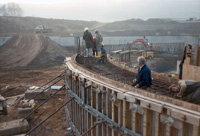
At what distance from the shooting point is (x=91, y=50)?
13391 millimetres

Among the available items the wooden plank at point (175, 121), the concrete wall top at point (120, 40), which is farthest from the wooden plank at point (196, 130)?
the concrete wall top at point (120, 40)

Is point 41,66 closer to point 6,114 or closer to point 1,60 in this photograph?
point 1,60

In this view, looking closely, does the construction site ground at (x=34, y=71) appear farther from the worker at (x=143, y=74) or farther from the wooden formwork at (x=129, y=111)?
the worker at (x=143, y=74)

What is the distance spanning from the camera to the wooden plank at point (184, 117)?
12.6 feet

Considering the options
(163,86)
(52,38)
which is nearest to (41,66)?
(52,38)

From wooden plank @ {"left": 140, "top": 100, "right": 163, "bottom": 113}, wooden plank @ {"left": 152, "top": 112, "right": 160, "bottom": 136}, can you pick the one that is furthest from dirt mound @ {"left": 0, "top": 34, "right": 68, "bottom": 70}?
wooden plank @ {"left": 152, "top": 112, "right": 160, "bottom": 136}

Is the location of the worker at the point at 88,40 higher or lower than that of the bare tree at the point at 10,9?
lower

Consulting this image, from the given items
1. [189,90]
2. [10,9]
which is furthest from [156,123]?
[10,9]

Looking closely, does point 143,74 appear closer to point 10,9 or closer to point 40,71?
point 40,71

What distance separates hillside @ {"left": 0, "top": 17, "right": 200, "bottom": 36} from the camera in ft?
221

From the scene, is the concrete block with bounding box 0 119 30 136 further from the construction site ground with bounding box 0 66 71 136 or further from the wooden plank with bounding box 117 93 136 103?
the wooden plank with bounding box 117 93 136 103

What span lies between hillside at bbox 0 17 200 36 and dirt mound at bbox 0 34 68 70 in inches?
967

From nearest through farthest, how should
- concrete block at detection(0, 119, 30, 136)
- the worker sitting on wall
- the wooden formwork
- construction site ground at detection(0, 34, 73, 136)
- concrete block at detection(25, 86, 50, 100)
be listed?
the wooden formwork, the worker sitting on wall, concrete block at detection(0, 119, 30, 136), construction site ground at detection(0, 34, 73, 136), concrete block at detection(25, 86, 50, 100)

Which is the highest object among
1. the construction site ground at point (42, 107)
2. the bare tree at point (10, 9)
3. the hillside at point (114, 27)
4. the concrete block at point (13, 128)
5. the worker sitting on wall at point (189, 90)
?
the bare tree at point (10, 9)
